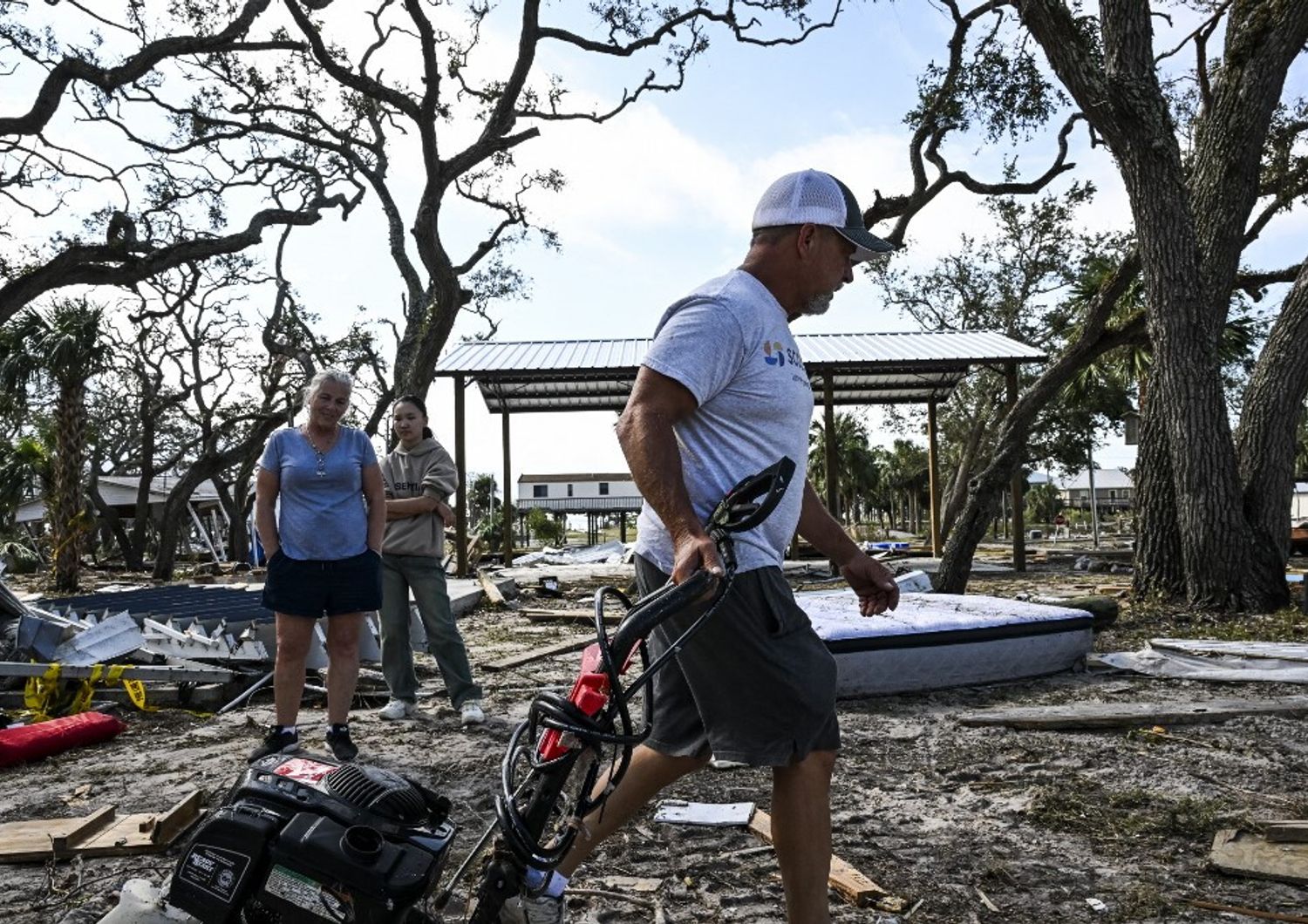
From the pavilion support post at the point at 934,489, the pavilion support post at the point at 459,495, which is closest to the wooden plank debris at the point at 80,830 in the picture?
the pavilion support post at the point at 459,495

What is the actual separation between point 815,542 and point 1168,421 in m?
8.28

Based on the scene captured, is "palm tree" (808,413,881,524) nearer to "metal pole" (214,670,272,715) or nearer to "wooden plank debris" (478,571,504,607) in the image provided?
"wooden plank debris" (478,571,504,607)

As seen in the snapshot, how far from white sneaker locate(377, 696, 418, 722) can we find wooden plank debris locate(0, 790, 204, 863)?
2065 millimetres

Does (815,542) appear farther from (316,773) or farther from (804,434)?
(316,773)

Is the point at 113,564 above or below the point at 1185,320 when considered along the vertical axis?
→ below

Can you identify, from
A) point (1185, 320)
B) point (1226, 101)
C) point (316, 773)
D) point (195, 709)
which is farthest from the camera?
point (1226, 101)

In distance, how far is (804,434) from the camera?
2.65 m

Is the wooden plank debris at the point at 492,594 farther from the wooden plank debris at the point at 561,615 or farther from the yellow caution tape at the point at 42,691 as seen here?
the yellow caution tape at the point at 42,691

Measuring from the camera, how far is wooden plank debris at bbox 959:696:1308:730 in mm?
5406

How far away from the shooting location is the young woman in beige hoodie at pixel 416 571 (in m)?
5.88

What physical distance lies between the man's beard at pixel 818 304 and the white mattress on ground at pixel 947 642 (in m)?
3.65

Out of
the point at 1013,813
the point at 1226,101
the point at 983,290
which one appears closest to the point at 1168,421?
the point at 1226,101

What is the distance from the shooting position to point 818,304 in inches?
108

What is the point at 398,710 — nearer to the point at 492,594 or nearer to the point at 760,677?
the point at 760,677
